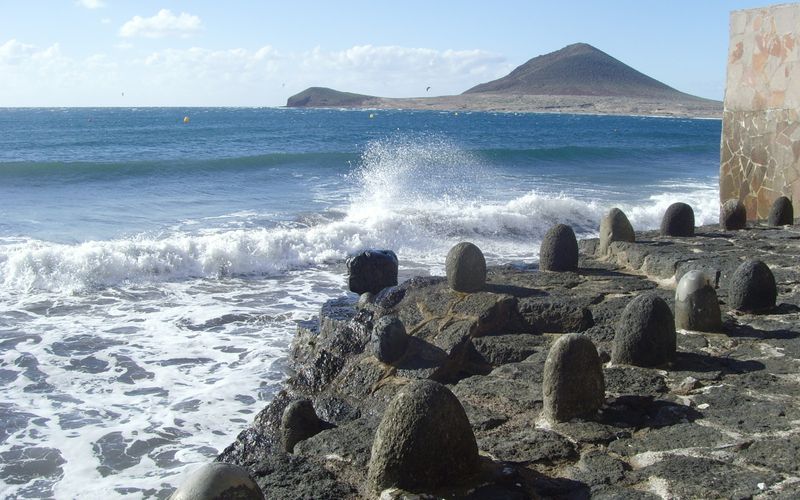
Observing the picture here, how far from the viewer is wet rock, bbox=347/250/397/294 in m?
8.46

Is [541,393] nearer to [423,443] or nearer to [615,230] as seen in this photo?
[423,443]

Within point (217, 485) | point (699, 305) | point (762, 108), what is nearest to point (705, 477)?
point (217, 485)

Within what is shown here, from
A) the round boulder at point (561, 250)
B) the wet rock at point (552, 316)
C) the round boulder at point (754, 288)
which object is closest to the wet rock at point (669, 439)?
the wet rock at point (552, 316)

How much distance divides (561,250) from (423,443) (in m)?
4.34

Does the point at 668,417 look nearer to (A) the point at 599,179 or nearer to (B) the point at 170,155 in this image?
(A) the point at 599,179

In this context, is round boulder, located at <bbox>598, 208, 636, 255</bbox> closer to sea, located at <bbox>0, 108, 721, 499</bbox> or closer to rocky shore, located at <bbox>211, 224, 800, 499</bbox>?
rocky shore, located at <bbox>211, 224, 800, 499</bbox>

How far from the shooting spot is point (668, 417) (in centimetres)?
434

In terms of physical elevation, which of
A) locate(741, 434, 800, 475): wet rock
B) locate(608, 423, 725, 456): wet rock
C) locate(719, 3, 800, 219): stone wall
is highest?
locate(719, 3, 800, 219): stone wall

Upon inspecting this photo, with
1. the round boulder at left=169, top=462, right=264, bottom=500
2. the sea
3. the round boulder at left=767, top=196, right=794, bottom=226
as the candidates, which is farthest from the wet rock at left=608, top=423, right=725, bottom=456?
the round boulder at left=767, top=196, right=794, bottom=226

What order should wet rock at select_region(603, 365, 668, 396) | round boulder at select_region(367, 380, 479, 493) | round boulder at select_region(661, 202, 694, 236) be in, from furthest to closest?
round boulder at select_region(661, 202, 694, 236) → wet rock at select_region(603, 365, 668, 396) → round boulder at select_region(367, 380, 479, 493)

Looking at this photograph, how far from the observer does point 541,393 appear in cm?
486

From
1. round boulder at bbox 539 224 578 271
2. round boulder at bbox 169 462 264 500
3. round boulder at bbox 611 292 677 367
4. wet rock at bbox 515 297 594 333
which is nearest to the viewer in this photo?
round boulder at bbox 169 462 264 500

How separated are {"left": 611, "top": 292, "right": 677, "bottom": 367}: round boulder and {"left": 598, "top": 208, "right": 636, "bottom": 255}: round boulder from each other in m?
3.51

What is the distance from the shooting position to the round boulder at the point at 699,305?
225 inches
